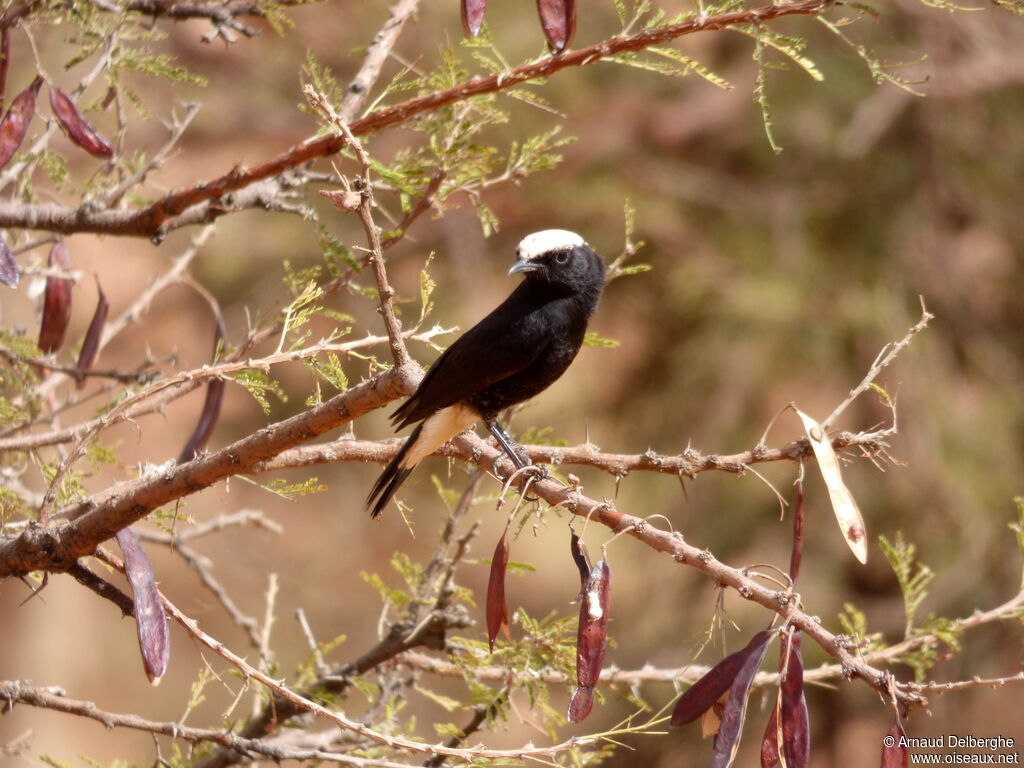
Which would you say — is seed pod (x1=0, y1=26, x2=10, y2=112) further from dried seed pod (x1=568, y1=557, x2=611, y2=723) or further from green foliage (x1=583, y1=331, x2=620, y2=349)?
dried seed pod (x1=568, y1=557, x2=611, y2=723)

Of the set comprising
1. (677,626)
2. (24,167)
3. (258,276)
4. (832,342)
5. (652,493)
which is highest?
(24,167)

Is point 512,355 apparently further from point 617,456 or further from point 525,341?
point 617,456

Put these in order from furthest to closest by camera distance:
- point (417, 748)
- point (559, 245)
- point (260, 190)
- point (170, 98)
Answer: point (170, 98) → point (559, 245) → point (260, 190) → point (417, 748)

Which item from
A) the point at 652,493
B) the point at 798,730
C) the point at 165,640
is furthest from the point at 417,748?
the point at 652,493

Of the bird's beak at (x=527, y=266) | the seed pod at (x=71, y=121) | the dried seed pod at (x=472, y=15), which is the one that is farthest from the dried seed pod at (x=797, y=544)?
the seed pod at (x=71, y=121)

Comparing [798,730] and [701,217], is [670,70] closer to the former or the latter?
[798,730]

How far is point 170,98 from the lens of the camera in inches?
218

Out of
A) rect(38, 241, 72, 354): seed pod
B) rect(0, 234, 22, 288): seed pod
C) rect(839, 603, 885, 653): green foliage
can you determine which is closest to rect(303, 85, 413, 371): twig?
rect(0, 234, 22, 288): seed pod

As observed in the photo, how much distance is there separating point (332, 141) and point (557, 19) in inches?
20.5

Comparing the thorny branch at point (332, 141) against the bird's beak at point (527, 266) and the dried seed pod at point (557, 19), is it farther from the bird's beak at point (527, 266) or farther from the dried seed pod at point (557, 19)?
the bird's beak at point (527, 266)

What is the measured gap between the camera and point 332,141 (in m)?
2.08

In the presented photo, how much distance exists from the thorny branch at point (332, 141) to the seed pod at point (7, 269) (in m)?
0.37

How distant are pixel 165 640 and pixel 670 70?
135 centimetres

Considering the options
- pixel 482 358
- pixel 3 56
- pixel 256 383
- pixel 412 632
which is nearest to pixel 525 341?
pixel 482 358
